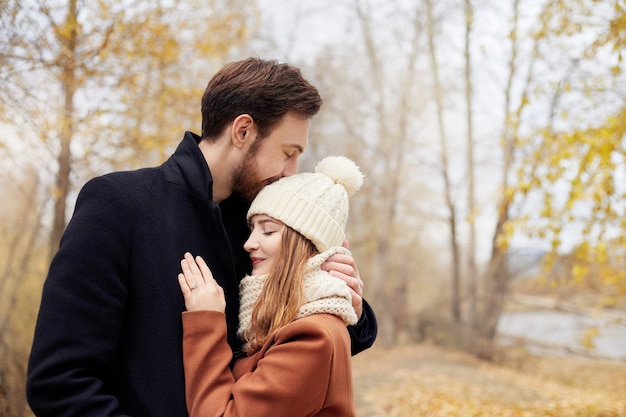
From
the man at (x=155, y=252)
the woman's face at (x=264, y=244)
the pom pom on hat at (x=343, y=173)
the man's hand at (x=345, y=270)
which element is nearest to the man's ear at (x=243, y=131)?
the man at (x=155, y=252)

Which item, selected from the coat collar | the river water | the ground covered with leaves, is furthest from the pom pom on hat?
the river water

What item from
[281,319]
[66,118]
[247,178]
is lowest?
[281,319]

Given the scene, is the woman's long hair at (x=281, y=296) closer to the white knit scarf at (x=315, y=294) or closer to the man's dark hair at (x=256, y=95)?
the white knit scarf at (x=315, y=294)

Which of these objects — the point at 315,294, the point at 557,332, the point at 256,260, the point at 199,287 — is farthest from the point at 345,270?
the point at 557,332

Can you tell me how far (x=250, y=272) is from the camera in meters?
2.15

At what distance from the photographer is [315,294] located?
189cm

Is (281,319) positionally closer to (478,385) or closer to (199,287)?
(199,287)

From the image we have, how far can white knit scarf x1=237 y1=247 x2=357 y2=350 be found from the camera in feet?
6.13

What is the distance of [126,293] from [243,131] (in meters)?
0.67

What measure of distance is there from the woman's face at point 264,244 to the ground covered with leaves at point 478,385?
7.81 metres

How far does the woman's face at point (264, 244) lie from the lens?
78.8 inches

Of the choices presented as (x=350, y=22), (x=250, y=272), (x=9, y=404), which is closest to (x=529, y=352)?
(x=350, y=22)

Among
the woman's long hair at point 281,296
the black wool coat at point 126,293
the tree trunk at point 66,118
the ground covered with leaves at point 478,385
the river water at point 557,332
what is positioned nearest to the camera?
the black wool coat at point 126,293

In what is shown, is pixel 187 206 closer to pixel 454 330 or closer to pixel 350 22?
pixel 350 22
